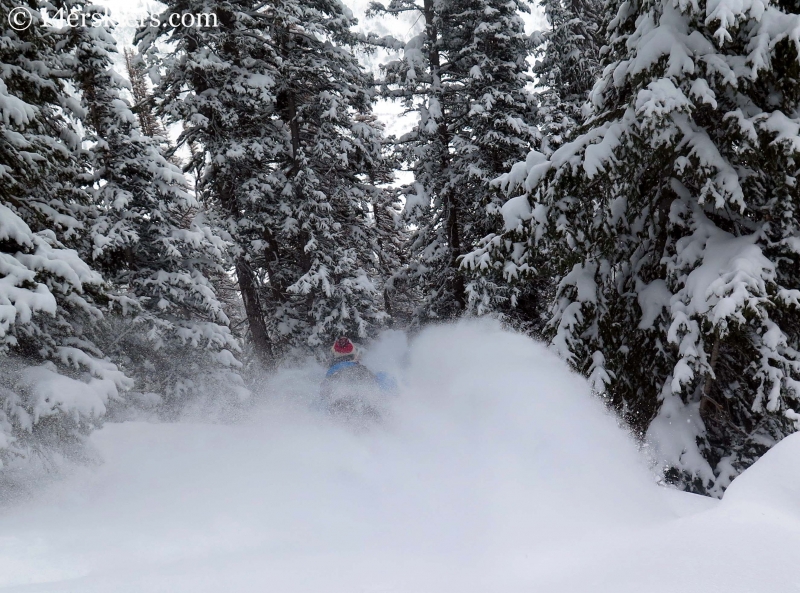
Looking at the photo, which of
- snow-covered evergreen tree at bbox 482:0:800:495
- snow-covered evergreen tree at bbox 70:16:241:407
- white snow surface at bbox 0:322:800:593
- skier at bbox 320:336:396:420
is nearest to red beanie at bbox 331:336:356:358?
skier at bbox 320:336:396:420

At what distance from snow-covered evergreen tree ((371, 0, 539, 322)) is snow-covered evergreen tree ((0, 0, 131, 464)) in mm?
9900

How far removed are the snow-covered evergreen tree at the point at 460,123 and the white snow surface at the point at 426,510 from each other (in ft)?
26.4

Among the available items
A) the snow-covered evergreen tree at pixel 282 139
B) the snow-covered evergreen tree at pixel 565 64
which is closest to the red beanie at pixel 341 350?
the snow-covered evergreen tree at pixel 282 139

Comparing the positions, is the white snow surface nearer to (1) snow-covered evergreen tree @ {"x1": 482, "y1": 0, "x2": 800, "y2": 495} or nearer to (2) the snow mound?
(2) the snow mound

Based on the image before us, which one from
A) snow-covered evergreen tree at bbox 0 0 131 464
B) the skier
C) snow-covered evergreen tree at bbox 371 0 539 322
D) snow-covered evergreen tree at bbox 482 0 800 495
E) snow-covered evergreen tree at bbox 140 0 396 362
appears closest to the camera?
snow-covered evergreen tree at bbox 482 0 800 495

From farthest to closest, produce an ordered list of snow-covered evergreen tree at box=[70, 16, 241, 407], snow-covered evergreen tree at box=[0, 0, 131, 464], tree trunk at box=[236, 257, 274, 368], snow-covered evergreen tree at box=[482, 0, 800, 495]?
1. tree trunk at box=[236, 257, 274, 368]
2. snow-covered evergreen tree at box=[70, 16, 241, 407]
3. snow-covered evergreen tree at box=[0, 0, 131, 464]
4. snow-covered evergreen tree at box=[482, 0, 800, 495]

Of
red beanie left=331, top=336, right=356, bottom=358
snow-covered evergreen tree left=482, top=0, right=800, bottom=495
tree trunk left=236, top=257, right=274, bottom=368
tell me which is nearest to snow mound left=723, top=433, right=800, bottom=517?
snow-covered evergreen tree left=482, top=0, right=800, bottom=495

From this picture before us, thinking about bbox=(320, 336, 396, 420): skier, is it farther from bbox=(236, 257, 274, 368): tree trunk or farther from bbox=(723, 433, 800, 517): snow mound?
bbox=(236, 257, 274, 368): tree trunk

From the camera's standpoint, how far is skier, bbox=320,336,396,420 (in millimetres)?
7699

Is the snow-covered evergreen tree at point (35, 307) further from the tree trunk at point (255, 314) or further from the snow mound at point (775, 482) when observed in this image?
the snow mound at point (775, 482)

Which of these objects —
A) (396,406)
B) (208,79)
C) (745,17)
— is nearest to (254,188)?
(208,79)

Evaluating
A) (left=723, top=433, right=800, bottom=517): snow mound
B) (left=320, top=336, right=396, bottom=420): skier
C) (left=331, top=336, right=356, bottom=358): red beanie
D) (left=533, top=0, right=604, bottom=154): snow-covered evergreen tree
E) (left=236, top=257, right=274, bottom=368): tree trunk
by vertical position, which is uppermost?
(left=533, top=0, right=604, bottom=154): snow-covered evergreen tree

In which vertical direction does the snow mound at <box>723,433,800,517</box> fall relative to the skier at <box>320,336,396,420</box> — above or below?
above

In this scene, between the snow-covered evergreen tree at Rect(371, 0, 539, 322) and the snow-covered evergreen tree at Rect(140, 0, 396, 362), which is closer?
the snow-covered evergreen tree at Rect(140, 0, 396, 362)
